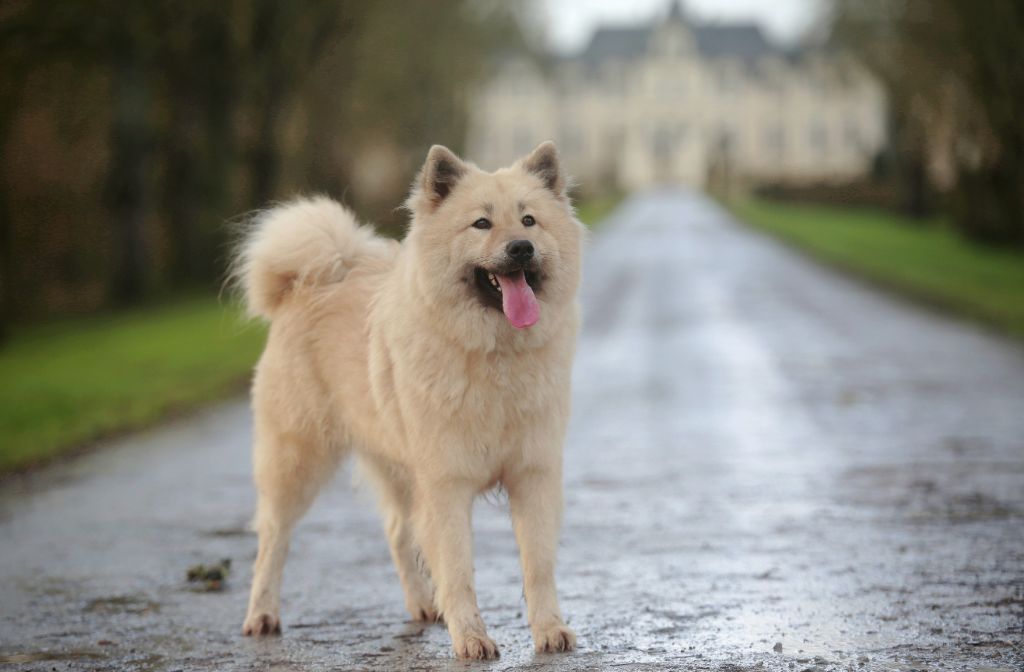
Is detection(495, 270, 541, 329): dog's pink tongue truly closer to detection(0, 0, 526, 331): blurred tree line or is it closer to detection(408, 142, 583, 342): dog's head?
detection(408, 142, 583, 342): dog's head

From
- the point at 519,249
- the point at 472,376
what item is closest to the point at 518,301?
the point at 519,249

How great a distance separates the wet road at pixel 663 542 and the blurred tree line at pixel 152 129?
46.5 ft

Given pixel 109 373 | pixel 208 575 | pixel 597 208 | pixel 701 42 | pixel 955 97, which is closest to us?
pixel 208 575

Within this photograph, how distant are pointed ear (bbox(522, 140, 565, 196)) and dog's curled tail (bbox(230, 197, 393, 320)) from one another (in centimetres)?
142

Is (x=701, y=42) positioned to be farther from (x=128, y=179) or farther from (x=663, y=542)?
(x=663, y=542)

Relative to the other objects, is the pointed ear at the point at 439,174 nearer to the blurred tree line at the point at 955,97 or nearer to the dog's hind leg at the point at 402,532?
the dog's hind leg at the point at 402,532

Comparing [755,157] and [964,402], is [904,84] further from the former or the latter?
[755,157]

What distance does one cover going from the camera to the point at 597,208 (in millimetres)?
76188

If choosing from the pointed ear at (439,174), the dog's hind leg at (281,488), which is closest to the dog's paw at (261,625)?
the dog's hind leg at (281,488)

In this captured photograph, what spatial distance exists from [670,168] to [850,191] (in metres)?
74.8

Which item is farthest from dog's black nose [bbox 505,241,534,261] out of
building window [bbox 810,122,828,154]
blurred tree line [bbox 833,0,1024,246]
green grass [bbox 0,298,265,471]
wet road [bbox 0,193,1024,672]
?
building window [bbox 810,122,828,154]

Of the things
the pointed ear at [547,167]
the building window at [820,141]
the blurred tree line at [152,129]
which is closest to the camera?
the pointed ear at [547,167]

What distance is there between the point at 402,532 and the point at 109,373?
12003mm

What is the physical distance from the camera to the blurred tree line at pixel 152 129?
2681cm
